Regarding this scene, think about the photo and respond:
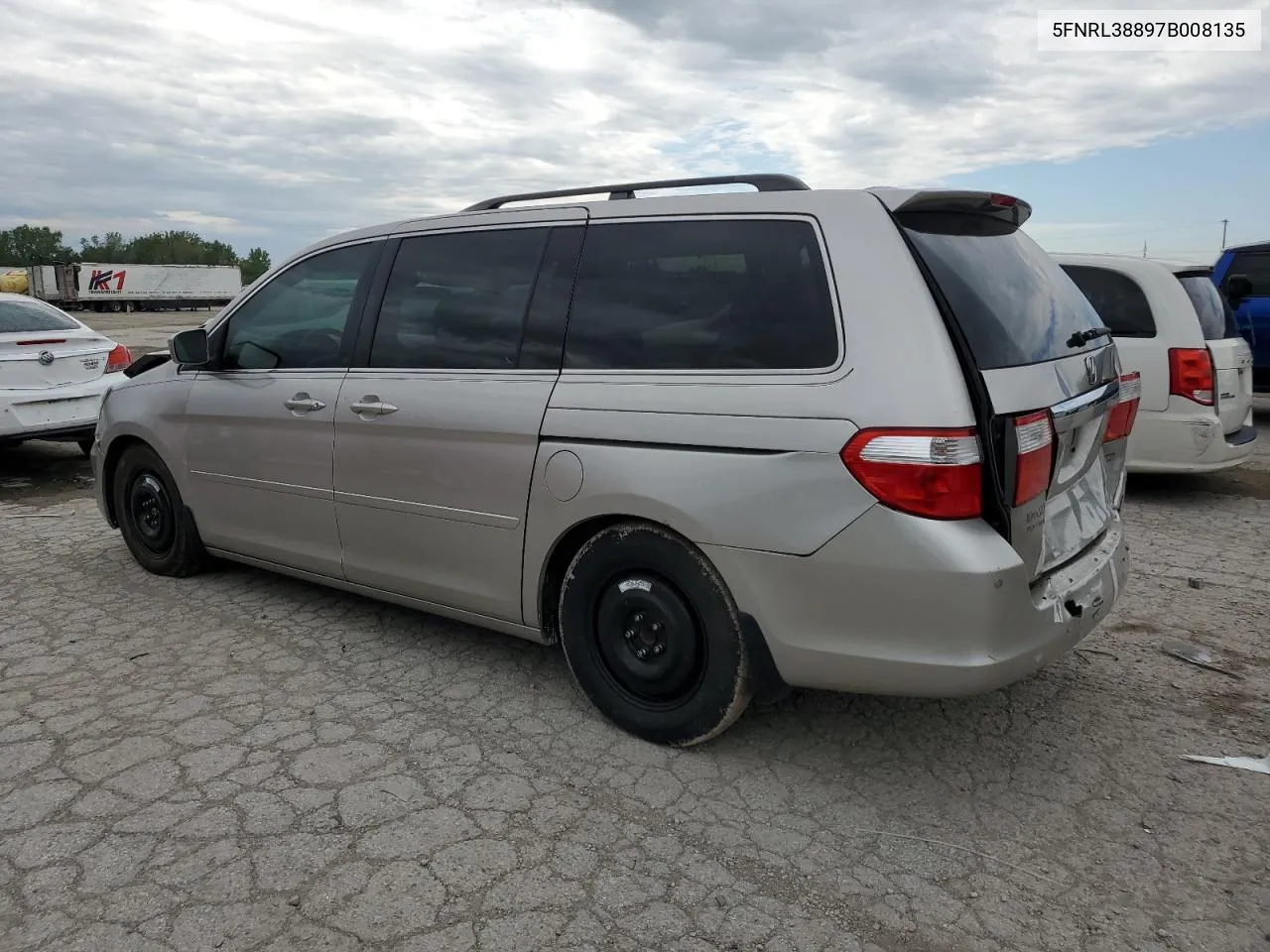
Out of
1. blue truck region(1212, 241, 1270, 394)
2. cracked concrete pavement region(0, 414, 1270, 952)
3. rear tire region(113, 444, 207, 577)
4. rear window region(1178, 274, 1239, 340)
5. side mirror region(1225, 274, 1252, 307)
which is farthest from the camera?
blue truck region(1212, 241, 1270, 394)

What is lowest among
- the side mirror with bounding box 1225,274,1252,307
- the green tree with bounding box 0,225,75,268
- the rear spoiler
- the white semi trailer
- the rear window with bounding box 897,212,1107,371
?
the rear window with bounding box 897,212,1107,371

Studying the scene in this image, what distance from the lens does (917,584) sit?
2.60 m

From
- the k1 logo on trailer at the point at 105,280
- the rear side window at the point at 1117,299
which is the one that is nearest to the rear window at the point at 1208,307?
the rear side window at the point at 1117,299

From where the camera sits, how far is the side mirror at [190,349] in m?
4.53

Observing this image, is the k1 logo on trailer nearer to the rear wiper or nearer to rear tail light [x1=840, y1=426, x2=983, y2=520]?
the rear wiper

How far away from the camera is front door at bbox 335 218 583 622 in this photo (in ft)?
11.3

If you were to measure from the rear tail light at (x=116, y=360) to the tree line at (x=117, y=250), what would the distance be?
113 m

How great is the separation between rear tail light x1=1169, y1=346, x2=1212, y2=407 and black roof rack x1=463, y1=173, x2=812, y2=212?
4599 mm

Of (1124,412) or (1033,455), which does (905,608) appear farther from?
(1124,412)

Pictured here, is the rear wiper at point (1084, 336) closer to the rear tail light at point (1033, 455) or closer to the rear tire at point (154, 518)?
the rear tail light at point (1033, 455)

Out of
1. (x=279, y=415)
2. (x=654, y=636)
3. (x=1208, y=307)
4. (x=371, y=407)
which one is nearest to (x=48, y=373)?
(x=279, y=415)

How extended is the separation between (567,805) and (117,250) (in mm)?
140545

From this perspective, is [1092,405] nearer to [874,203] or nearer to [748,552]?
[874,203]

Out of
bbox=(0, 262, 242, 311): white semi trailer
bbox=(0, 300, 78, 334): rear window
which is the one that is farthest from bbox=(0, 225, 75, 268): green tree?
bbox=(0, 300, 78, 334): rear window
